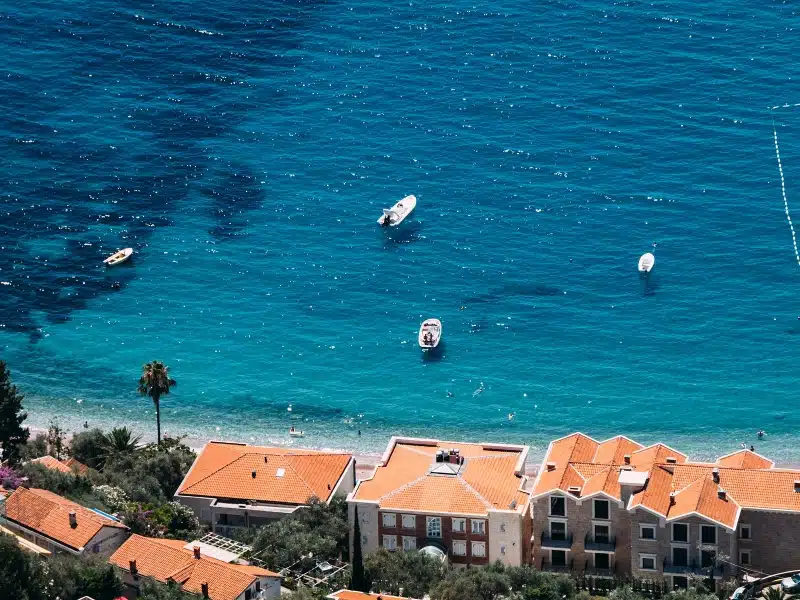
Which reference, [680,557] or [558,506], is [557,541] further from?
[680,557]

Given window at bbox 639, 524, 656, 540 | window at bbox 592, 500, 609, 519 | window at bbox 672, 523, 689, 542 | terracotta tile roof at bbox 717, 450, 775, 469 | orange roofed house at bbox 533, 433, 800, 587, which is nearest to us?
window at bbox 672, 523, 689, 542

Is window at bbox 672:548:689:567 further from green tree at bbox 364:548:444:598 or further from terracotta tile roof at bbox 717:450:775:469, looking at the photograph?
green tree at bbox 364:548:444:598

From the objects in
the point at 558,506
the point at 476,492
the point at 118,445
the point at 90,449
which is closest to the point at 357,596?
the point at 476,492

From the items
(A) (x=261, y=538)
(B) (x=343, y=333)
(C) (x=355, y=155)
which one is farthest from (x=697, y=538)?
(C) (x=355, y=155)

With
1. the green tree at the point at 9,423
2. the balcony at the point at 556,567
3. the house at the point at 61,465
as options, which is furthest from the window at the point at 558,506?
the green tree at the point at 9,423

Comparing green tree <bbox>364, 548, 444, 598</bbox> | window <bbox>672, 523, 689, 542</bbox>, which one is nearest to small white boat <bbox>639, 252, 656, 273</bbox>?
window <bbox>672, 523, 689, 542</bbox>

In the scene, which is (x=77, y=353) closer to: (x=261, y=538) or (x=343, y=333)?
(x=343, y=333)
